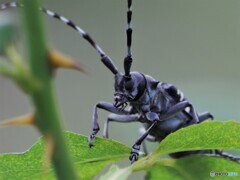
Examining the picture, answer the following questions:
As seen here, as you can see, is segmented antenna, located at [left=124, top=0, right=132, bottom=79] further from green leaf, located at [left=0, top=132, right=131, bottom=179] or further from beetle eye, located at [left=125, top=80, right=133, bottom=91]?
green leaf, located at [left=0, top=132, right=131, bottom=179]

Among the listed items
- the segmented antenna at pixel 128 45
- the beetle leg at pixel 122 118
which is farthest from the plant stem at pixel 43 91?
the beetle leg at pixel 122 118

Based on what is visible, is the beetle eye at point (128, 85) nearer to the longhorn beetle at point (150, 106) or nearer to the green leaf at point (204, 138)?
the longhorn beetle at point (150, 106)

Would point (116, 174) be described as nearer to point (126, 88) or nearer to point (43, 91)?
point (43, 91)

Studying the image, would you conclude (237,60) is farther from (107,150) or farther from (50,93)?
(50,93)

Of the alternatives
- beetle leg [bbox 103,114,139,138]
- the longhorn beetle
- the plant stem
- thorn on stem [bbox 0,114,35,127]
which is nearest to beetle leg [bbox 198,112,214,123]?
the longhorn beetle

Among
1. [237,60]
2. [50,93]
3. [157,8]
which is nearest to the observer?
[50,93]

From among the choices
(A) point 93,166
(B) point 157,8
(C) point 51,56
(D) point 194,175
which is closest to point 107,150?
(A) point 93,166
